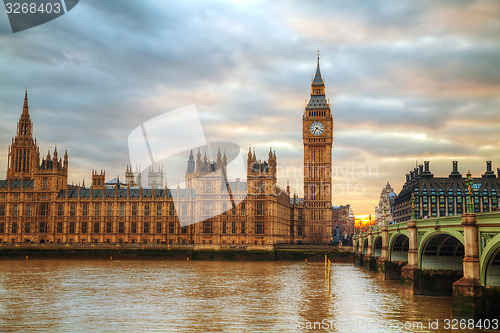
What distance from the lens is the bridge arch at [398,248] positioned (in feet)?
219

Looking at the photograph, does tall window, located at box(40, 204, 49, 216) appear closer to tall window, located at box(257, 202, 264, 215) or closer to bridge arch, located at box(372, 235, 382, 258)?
tall window, located at box(257, 202, 264, 215)

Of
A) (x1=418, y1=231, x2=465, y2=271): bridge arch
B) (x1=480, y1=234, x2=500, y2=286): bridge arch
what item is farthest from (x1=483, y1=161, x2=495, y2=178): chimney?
(x1=480, y1=234, x2=500, y2=286): bridge arch

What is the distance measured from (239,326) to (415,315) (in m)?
12.6

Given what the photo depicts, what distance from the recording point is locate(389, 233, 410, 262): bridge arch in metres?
66.8

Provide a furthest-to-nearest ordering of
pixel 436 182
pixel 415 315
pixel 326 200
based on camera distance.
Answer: pixel 436 182, pixel 326 200, pixel 415 315

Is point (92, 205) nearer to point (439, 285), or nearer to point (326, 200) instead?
point (326, 200)

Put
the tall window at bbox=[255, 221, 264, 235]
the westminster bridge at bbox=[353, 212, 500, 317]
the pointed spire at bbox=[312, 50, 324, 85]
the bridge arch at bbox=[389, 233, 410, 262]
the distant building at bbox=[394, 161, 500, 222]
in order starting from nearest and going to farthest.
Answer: the westminster bridge at bbox=[353, 212, 500, 317] → the bridge arch at bbox=[389, 233, 410, 262] → the tall window at bbox=[255, 221, 264, 235] → the distant building at bbox=[394, 161, 500, 222] → the pointed spire at bbox=[312, 50, 324, 85]

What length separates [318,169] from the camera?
500ft

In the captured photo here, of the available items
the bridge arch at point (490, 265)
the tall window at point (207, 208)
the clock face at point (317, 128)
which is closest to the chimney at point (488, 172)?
the clock face at point (317, 128)

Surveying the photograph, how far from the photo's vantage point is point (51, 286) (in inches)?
2242

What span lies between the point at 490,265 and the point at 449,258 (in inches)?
608

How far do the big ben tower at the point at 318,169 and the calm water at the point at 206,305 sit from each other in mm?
81327

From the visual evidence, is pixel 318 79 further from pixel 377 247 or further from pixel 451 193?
pixel 377 247

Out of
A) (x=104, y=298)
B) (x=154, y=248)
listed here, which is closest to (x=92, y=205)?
(x=154, y=248)
